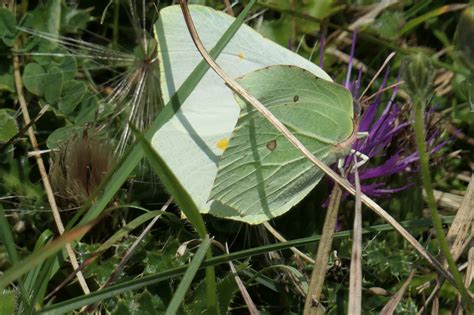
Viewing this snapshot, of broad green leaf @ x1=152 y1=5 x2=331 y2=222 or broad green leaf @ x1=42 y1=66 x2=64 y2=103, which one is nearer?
broad green leaf @ x1=152 y1=5 x2=331 y2=222

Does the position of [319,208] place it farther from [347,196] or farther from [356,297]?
[356,297]

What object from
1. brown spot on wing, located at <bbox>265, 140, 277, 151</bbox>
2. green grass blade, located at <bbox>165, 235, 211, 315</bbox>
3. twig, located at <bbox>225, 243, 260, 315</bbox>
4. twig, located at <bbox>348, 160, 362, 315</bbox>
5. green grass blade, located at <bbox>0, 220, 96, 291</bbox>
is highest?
green grass blade, located at <bbox>0, 220, 96, 291</bbox>

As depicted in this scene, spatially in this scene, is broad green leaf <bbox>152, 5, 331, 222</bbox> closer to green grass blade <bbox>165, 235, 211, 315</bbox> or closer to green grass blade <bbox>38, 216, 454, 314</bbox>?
green grass blade <bbox>38, 216, 454, 314</bbox>

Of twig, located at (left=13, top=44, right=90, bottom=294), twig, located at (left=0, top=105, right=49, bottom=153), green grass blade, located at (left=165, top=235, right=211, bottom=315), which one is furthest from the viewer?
twig, located at (left=0, top=105, right=49, bottom=153)

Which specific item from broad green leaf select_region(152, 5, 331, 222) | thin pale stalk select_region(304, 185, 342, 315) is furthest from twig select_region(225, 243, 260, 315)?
broad green leaf select_region(152, 5, 331, 222)

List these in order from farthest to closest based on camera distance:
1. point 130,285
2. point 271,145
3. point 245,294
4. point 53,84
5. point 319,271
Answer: point 53,84, point 271,145, point 245,294, point 319,271, point 130,285

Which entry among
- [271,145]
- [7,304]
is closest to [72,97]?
[271,145]

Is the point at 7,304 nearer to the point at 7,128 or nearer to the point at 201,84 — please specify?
the point at 7,128
